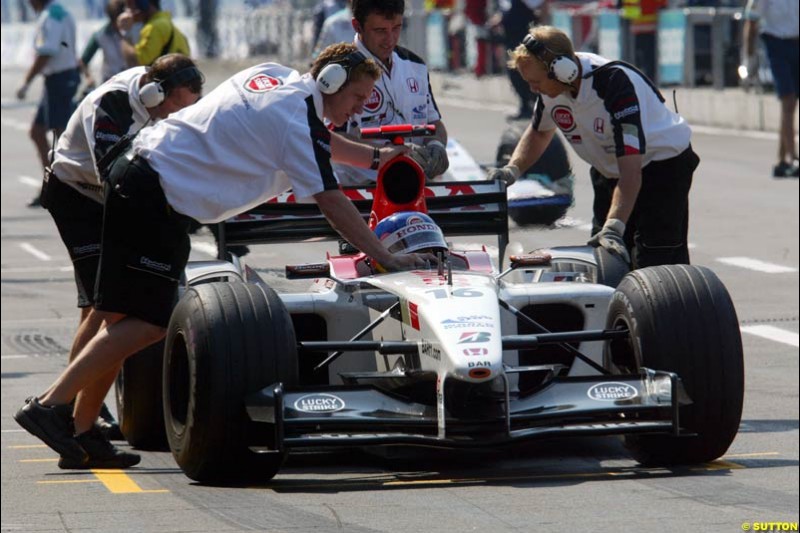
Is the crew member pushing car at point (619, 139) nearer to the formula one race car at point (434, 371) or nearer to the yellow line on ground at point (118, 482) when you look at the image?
the formula one race car at point (434, 371)

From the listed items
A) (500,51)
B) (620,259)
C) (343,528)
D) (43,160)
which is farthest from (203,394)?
(500,51)

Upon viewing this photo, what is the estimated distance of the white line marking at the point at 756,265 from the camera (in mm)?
14070

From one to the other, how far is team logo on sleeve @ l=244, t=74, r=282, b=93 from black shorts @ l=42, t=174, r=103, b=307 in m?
1.38

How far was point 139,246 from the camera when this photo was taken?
7.66 m

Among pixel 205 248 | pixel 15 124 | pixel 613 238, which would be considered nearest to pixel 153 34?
pixel 205 248

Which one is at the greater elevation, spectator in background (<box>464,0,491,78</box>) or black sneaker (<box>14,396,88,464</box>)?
black sneaker (<box>14,396,88,464</box>)

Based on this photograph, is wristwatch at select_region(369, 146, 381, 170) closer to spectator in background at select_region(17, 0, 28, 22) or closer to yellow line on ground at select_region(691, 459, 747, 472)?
yellow line on ground at select_region(691, 459, 747, 472)

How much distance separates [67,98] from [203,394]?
12439mm

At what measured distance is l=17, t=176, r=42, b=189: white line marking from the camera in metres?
22.5

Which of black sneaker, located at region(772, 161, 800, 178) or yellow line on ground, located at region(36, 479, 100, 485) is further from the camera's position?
black sneaker, located at region(772, 161, 800, 178)

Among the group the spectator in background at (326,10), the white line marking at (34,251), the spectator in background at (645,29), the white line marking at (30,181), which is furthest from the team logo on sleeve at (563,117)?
the spectator in background at (326,10)

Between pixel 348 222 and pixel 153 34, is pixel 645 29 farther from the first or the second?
pixel 348 222

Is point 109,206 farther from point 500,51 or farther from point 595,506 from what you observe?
point 500,51

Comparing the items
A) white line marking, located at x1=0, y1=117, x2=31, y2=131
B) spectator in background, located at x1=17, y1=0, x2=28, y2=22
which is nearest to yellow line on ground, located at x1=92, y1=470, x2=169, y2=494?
white line marking, located at x1=0, y1=117, x2=31, y2=131
